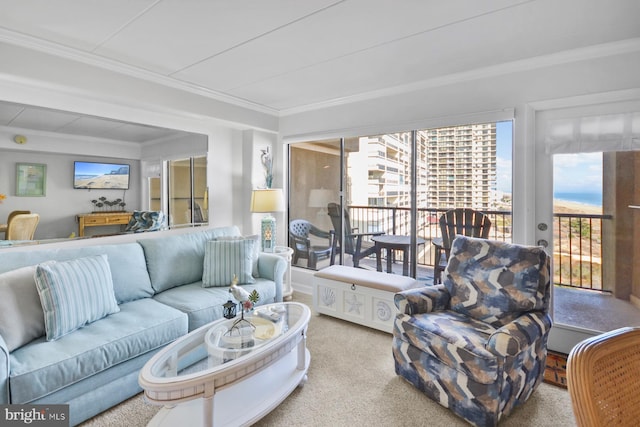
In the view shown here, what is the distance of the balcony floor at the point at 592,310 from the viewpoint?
97.7 inches

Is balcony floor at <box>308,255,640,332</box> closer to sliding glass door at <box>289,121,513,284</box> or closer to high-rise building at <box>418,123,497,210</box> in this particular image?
sliding glass door at <box>289,121,513,284</box>

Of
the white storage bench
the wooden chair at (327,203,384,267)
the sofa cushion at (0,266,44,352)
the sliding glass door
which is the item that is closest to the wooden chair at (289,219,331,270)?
the sliding glass door

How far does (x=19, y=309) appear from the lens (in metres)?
1.81

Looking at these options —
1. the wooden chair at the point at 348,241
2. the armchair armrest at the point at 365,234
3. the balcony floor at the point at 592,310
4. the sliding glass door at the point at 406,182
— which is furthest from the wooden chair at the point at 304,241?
the balcony floor at the point at 592,310

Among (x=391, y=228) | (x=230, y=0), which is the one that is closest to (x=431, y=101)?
(x=391, y=228)

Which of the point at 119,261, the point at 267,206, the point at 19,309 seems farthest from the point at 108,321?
the point at 267,206

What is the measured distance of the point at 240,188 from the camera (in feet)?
13.4

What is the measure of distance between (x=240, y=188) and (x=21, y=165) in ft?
6.91

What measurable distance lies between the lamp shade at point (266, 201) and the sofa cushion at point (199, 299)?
1.00 metres

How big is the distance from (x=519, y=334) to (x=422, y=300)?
1.99ft

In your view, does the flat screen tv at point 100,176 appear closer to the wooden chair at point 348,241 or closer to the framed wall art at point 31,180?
the framed wall art at point 31,180

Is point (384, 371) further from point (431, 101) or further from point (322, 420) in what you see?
point (431, 101)

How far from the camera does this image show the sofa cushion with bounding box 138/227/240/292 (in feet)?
8.95

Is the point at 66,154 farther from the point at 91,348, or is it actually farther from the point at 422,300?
the point at 422,300
